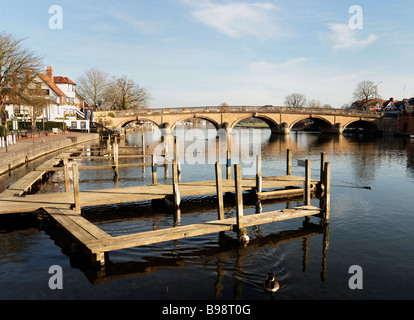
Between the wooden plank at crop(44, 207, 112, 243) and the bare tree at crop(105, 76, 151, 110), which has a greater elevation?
the bare tree at crop(105, 76, 151, 110)

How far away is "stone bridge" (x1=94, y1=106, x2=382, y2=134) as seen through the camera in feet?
224

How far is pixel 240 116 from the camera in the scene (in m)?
75.2

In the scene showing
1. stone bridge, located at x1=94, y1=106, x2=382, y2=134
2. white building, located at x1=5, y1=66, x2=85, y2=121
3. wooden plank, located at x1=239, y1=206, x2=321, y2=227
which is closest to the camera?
wooden plank, located at x1=239, y1=206, x2=321, y2=227

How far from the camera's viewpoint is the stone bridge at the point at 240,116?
224ft

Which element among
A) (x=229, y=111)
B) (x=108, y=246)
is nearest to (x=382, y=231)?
(x=108, y=246)

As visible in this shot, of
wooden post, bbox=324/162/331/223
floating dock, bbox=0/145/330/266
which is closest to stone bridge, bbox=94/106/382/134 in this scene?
floating dock, bbox=0/145/330/266

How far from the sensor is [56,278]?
9.48m

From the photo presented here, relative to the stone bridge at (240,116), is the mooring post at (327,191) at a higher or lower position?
lower

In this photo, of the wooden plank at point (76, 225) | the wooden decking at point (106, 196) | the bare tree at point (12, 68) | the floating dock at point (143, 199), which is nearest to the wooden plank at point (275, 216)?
the floating dock at point (143, 199)

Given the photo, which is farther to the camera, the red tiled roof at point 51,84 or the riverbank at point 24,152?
the red tiled roof at point 51,84

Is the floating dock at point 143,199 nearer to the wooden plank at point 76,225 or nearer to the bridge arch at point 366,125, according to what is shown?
the wooden plank at point 76,225

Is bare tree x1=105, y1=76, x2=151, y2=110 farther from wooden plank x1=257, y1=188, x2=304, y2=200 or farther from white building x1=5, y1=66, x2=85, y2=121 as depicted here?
wooden plank x1=257, y1=188, x2=304, y2=200

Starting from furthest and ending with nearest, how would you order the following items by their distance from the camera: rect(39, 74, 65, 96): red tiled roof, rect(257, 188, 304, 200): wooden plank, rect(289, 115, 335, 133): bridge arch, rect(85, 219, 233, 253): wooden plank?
rect(289, 115, 335, 133): bridge arch → rect(39, 74, 65, 96): red tiled roof → rect(257, 188, 304, 200): wooden plank → rect(85, 219, 233, 253): wooden plank
